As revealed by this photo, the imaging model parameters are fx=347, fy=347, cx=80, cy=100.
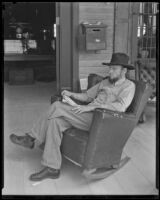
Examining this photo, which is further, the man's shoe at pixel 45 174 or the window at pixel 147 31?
the window at pixel 147 31

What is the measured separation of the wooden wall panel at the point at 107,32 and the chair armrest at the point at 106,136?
90.4 inches

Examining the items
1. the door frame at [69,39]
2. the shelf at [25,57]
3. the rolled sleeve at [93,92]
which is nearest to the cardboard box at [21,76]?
the shelf at [25,57]

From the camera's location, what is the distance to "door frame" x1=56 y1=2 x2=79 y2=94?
16.9 ft

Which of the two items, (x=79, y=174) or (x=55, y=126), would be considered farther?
(x=79, y=174)

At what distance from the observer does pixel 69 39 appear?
5.32 metres

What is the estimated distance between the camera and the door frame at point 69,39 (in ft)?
16.9

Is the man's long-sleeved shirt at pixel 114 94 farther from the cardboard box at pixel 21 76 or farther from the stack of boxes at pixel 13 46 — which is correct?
the stack of boxes at pixel 13 46

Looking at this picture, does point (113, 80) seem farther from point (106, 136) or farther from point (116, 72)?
point (106, 136)

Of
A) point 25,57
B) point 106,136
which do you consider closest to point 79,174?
point 106,136

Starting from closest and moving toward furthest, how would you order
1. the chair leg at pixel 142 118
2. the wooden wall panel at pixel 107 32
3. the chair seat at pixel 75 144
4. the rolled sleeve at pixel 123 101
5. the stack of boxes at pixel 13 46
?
the chair seat at pixel 75 144 → the rolled sleeve at pixel 123 101 → the chair leg at pixel 142 118 → the wooden wall panel at pixel 107 32 → the stack of boxes at pixel 13 46

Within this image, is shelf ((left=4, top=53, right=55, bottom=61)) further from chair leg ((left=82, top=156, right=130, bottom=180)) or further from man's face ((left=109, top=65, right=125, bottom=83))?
chair leg ((left=82, top=156, right=130, bottom=180))

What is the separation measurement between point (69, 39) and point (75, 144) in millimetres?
2612

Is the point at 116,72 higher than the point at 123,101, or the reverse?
the point at 116,72

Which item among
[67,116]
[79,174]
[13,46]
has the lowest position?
[79,174]
